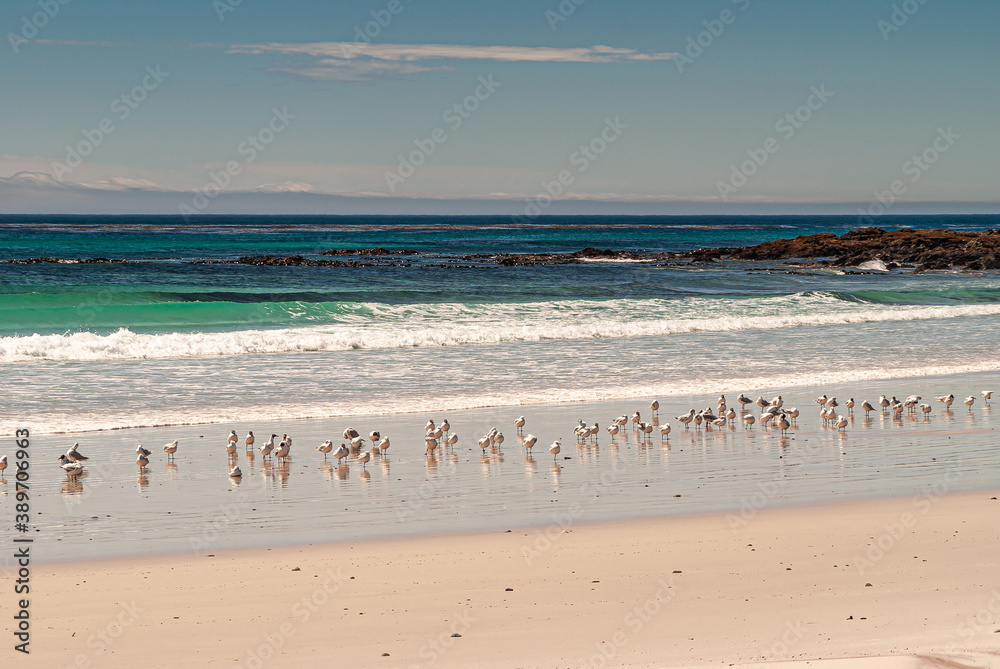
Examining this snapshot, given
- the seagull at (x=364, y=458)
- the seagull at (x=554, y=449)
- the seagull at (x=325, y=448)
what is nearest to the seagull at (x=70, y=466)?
the seagull at (x=325, y=448)

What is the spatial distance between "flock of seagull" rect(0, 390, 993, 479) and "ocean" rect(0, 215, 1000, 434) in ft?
7.58

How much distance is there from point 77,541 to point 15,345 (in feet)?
44.5

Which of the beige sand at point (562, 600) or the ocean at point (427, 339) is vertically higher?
the ocean at point (427, 339)

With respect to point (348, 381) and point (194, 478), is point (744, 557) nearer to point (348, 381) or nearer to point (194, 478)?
point (194, 478)

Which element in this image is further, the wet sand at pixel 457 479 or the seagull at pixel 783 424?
the seagull at pixel 783 424

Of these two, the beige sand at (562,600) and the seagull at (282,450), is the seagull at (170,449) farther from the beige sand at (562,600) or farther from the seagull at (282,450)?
the beige sand at (562,600)

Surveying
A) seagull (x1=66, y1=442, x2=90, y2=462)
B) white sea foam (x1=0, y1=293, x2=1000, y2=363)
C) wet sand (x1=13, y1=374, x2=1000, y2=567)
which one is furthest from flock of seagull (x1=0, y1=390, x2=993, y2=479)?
white sea foam (x1=0, y1=293, x2=1000, y2=363)

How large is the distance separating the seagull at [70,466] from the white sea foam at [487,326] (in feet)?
32.0

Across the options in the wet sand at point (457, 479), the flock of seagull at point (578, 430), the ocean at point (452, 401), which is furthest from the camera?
the flock of seagull at point (578, 430)

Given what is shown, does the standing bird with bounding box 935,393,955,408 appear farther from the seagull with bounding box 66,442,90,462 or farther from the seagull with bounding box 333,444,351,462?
the seagull with bounding box 66,442,90,462

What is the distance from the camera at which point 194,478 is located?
10125mm

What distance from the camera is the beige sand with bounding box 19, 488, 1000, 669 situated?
579cm

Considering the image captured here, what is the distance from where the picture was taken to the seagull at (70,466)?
32.9 ft

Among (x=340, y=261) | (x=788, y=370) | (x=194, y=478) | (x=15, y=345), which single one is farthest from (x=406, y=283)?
(x=194, y=478)
